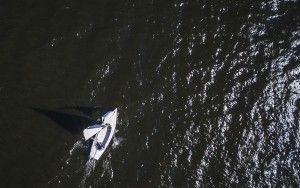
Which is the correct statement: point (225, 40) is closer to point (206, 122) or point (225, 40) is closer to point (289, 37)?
point (289, 37)

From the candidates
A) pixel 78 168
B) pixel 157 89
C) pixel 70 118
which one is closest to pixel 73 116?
pixel 70 118

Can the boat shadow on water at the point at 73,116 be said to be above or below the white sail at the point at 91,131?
above

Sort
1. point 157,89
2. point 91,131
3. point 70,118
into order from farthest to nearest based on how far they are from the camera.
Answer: point 157,89
point 70,118
point 91,131

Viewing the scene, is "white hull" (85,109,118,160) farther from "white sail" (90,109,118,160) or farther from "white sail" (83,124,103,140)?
"white sail" (83,124,103,140)

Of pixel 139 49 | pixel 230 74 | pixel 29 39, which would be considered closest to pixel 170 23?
pixel 139 49

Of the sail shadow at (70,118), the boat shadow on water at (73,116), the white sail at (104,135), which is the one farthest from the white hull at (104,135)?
the sail shadow at (70,118)

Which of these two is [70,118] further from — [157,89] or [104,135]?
[157,89]

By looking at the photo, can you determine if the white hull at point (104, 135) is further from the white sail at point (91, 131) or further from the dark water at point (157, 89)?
the dark water at point (157, 89)

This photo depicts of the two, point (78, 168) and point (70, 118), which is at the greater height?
point (70, 118)
